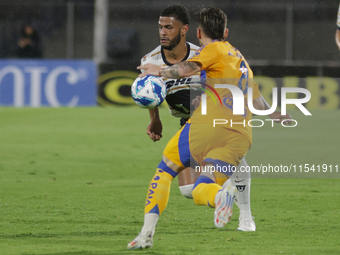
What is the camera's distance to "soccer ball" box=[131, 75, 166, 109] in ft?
16.1

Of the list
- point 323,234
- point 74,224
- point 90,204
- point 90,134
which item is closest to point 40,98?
point 90,134

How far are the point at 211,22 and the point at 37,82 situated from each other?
1270 cm

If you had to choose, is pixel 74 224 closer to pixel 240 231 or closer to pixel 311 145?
pixel 240 231

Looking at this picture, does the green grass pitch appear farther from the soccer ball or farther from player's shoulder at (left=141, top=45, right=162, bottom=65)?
player's shoulder at (left=141, top=45, right=162, bottom=65)

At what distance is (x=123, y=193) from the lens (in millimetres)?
7680

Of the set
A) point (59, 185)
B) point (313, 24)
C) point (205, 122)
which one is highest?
point (313, 24)

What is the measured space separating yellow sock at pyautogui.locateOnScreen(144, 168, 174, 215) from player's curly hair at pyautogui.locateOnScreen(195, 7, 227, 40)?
3.59ft

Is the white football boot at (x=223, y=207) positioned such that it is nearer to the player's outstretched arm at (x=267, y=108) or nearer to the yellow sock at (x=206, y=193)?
the yellow sock at (x=206, y=193)

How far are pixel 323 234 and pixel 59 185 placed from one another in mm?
4147

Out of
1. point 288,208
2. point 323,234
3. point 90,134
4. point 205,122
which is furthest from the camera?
point 90,134

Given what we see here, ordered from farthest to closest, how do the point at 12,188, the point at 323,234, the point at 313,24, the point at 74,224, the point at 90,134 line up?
the point at 313,24 < the point at 90,134 < the point at 12,188 < the point at 74,224 < the point at 323,234

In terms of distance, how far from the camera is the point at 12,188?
796 cm

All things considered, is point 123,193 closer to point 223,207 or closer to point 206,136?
point 206,136

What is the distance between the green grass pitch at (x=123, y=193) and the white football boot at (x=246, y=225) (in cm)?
10
